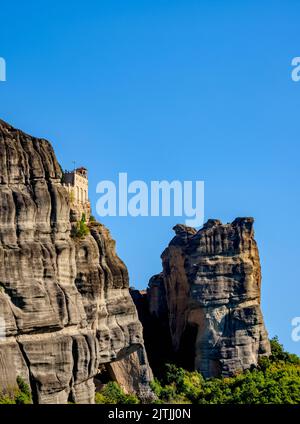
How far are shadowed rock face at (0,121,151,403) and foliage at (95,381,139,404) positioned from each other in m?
4.94

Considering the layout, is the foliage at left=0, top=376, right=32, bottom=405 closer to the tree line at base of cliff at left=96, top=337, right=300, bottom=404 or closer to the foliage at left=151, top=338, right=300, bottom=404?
the tree line at base of cliff at left=96, top=337, right=300, bottom=404

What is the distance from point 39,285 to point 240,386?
2491 centimetres

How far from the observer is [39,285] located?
61500 millimetres

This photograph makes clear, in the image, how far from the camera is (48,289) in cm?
6222

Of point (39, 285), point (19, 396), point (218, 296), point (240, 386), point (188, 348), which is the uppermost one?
point (218, 296)

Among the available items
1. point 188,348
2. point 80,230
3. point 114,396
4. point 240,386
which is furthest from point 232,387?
point 80,230

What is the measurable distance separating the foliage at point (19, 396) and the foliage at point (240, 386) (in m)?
18.5

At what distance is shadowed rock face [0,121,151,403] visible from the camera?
6003cm

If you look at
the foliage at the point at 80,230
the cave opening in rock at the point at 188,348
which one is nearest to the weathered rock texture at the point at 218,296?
the cave opening in rock at the point at 188,348

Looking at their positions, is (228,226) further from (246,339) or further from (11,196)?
(11,196)

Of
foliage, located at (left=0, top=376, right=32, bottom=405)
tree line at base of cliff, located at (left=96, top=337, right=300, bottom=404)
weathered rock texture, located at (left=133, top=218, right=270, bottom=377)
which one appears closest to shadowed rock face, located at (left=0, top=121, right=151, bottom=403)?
foliage, located at (left=0, top=376, right=32, bottom=405)

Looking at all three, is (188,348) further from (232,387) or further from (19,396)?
(19,396)

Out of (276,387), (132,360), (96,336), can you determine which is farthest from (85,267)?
(276,387)

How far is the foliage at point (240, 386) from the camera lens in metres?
77.9
